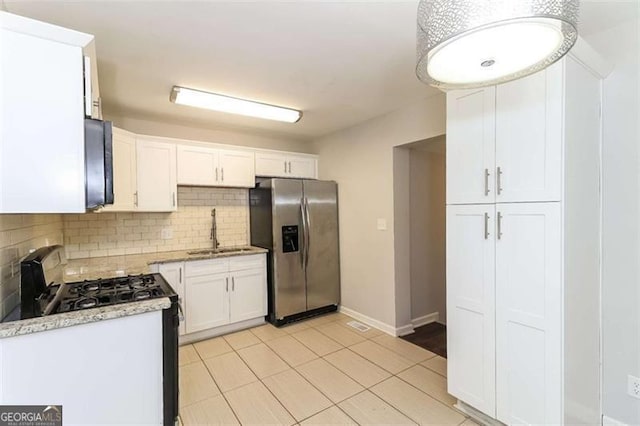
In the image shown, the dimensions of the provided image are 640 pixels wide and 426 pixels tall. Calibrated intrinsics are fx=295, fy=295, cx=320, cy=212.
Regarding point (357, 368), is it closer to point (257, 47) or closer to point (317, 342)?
point (317, 342)

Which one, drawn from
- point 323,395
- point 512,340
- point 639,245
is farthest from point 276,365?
point 639,245

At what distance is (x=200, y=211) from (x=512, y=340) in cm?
338

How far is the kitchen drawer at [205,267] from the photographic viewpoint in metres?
3.07

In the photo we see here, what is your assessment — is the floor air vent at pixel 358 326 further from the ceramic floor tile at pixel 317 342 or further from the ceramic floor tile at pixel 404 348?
the ceramic floor tile at pixel 317 342

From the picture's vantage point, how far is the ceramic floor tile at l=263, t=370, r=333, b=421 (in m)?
2.06

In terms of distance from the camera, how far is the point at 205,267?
3164mm

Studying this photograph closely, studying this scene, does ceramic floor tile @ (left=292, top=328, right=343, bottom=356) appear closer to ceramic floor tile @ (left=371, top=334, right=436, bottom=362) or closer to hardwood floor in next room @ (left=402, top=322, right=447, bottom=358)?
ceramic floor tile @ (left=371, top=334, right=436, bottom=362)

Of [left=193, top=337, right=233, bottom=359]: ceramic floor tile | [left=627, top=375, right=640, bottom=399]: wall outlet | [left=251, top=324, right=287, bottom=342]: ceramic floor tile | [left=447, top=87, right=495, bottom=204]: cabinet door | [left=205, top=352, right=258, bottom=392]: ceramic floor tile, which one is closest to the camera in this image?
[left=627, top=375, right=640, bottom=399]: wall outlet

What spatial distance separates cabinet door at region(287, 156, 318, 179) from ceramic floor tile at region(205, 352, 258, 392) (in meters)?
2.32

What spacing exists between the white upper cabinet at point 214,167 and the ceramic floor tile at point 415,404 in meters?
2.65

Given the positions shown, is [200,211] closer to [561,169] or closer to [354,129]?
[354,129]

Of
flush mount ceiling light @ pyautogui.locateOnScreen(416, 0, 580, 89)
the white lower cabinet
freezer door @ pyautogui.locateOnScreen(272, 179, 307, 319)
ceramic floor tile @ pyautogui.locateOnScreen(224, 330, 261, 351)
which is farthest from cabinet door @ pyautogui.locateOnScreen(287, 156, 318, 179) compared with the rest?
flush mount ceiling light @ pyautogui.locateOnScreen(416, 0, 580, 89)

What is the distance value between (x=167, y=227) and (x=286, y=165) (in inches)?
65.2

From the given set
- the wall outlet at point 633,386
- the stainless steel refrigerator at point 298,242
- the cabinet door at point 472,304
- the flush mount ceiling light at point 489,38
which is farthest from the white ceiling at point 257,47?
the wall outlet at point 633,386
